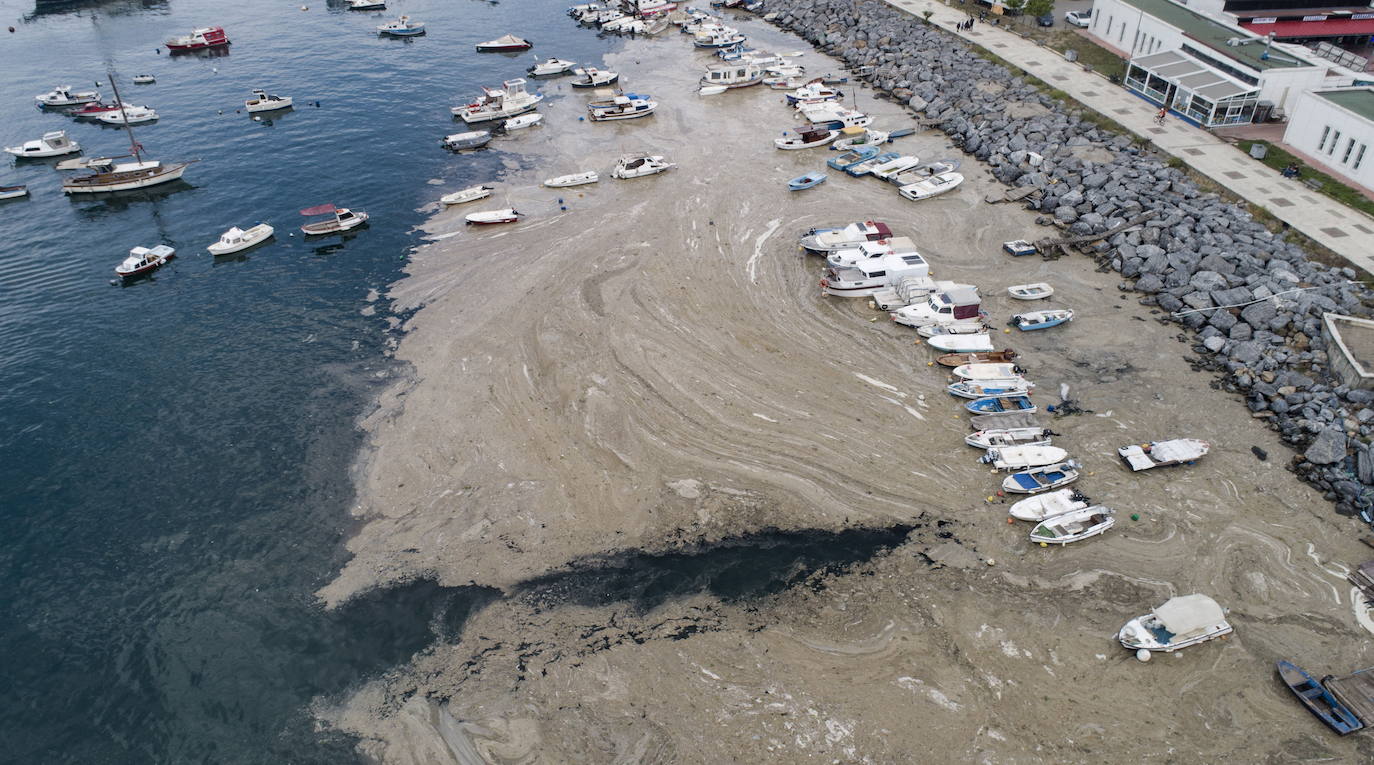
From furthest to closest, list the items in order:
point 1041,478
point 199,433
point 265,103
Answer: point 265,103 < point 199,433 < point 1041,478

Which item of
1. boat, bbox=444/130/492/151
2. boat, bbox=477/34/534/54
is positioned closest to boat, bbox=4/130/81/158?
boat, bbox=444/130/492/151

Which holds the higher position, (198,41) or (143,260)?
(198,41)

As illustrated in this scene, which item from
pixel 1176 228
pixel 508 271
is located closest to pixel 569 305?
pixel 508 271

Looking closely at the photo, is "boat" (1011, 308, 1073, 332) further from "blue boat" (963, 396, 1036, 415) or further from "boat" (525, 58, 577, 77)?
"boat" (525, 58, 577, 77)

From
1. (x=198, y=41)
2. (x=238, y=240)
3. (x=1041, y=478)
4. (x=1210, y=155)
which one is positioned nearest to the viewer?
(x=1041, y=478)

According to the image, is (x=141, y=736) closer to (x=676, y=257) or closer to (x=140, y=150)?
(x=676, y=257)

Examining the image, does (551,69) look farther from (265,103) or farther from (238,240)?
(238,240)

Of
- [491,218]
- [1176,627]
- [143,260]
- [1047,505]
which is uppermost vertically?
[491,218]

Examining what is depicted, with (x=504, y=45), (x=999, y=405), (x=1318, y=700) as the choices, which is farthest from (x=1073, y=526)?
(x=504, y=45)
